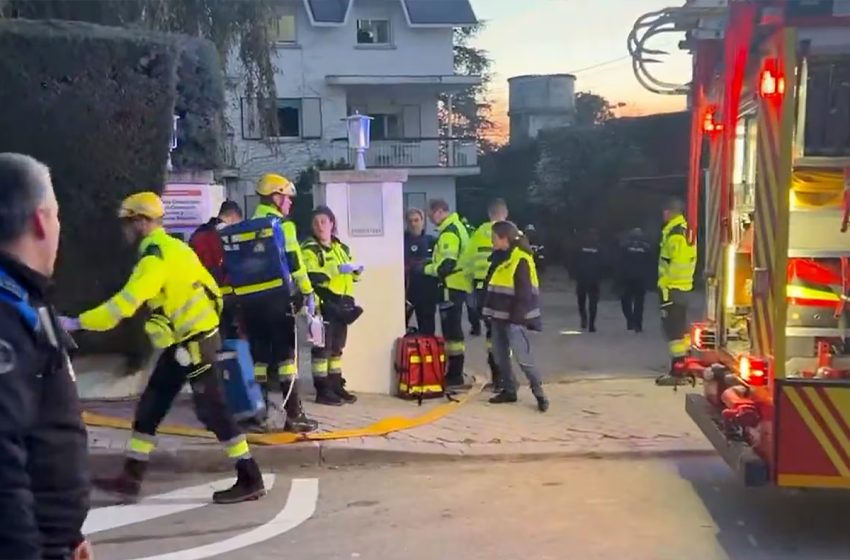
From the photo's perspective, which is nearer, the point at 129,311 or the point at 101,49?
the point at 129,311

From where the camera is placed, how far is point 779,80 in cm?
541

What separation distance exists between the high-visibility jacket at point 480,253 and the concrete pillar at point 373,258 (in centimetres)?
118

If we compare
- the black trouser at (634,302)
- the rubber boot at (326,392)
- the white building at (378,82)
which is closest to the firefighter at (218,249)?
the rubber boot at (326,392)

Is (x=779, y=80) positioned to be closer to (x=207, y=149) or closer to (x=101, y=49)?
(x=101, y=49)

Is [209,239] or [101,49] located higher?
[101,49]

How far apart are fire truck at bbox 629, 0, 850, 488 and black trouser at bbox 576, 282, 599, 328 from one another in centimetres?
887

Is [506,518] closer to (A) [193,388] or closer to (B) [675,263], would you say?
(A) [193,388]

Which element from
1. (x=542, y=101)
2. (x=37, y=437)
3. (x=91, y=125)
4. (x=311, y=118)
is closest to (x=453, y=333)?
(x=91, y=125)

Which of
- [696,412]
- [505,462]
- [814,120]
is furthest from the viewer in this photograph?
[505,462]

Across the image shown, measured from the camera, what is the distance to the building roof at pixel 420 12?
3362 centimetres

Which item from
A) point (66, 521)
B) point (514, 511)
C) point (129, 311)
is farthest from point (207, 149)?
point (66, 521)

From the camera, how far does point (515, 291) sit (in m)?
9.29

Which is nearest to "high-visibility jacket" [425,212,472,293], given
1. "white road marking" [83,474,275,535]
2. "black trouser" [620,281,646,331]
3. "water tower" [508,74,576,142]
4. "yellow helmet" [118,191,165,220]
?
"white road marking" [83,474,275,535]

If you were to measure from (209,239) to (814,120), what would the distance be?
492cm
